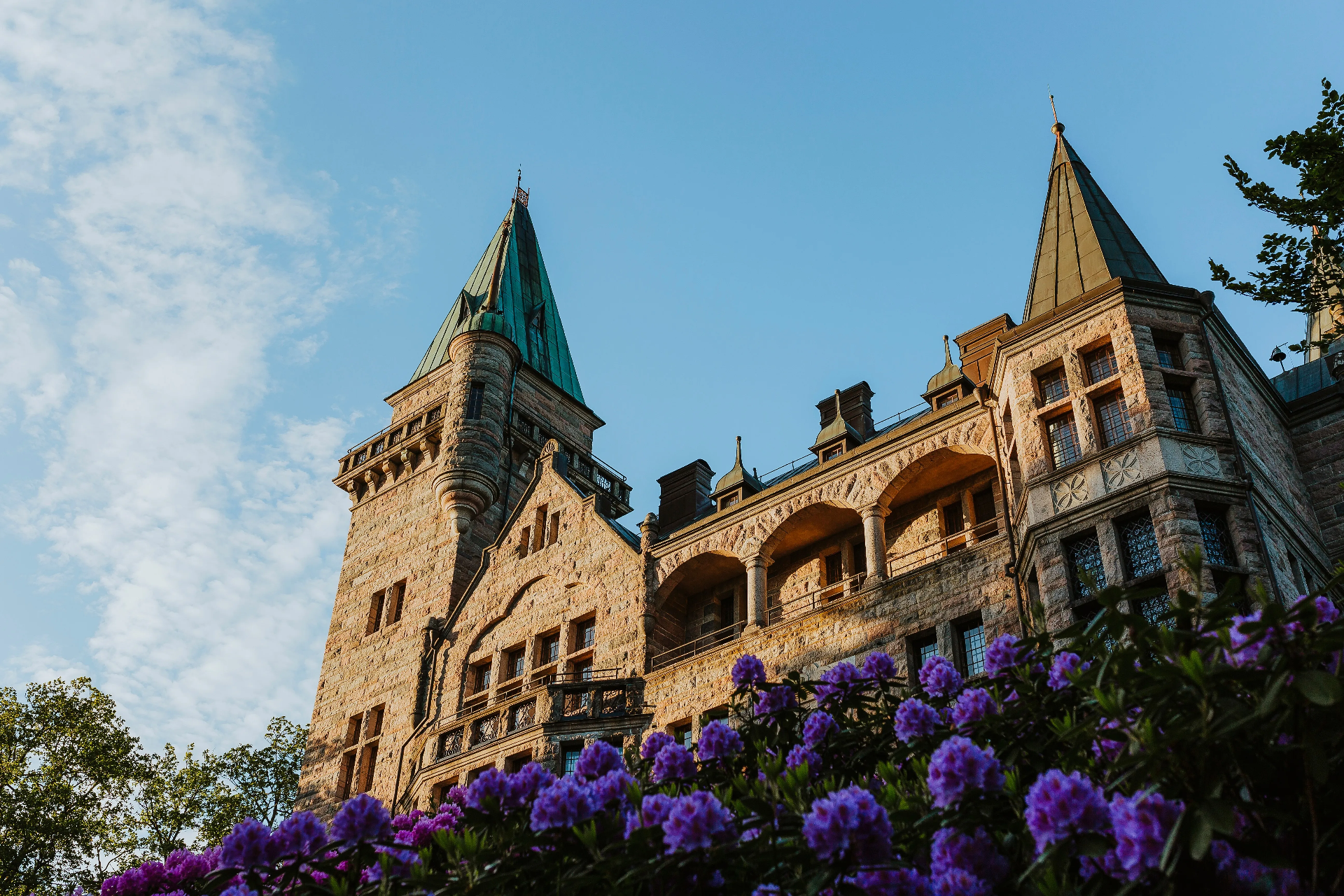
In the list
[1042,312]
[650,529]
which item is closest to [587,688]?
[650,529]

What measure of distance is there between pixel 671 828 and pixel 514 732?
19714mm

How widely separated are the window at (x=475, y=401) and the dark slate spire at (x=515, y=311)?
7.72 ft

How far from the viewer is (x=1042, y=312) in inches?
883

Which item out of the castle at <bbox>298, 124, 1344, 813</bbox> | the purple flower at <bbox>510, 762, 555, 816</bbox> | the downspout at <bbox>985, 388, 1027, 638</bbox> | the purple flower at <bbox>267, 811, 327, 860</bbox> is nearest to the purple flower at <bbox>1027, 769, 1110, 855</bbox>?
the purple flower at <bbox>510, 762, 555, 816</bbox>

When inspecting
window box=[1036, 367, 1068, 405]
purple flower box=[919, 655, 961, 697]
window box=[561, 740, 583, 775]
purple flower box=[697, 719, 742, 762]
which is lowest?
purple flower box=[697, 719, 742, 762]

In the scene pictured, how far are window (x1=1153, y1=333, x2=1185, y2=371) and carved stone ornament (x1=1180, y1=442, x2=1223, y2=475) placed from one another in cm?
213

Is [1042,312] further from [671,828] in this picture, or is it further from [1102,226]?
[671,828]

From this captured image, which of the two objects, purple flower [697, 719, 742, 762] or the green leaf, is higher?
purple flower [697, 719, 742, 762]

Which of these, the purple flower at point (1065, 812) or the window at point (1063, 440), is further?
the window at point (1063, 440)

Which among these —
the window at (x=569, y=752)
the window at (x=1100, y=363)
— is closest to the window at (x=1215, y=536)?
the window at (x=1100, y=363)

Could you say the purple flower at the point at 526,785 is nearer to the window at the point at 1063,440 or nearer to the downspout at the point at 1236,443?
the downspout at the point at 1236,443

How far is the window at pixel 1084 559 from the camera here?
61.0 feet

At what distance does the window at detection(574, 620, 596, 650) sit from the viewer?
91.4ft

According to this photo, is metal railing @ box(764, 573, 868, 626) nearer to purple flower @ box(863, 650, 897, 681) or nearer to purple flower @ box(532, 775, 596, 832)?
purple flower @ box(863, 650, 897, 681)
